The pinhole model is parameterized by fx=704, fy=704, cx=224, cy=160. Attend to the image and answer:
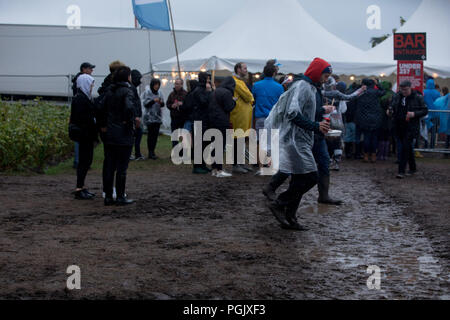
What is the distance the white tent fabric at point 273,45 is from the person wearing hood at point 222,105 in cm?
558

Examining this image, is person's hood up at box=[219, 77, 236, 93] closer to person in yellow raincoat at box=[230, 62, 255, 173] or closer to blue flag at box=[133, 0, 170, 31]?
person in yellow raincoat at box=[230, 62, 255, 173]

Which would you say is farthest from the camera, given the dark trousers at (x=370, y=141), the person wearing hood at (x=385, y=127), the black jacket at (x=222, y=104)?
the person wearing hood at (x=385, y=127)

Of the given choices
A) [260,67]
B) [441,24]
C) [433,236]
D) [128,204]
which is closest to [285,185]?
[128,204]

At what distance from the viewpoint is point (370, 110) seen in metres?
15.0

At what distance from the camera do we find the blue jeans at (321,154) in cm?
878

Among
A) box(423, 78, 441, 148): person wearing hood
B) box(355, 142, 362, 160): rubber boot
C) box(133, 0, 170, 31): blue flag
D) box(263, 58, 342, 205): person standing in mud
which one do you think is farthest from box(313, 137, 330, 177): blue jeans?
box(133, 0, 170, 31): blue flag

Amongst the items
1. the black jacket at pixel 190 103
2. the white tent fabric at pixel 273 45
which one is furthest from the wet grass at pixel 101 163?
the white tent fabric at pixel 273 45

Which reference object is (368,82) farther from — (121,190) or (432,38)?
(432,38)

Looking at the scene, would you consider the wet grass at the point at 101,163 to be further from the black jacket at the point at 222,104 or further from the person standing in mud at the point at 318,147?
the person standing in mud at the point at 318,147

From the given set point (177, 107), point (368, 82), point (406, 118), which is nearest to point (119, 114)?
point (177, 107)

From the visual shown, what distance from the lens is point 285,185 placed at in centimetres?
1145

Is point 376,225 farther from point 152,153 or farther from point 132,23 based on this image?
point 132,23

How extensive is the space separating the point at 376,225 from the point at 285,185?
3622 mm

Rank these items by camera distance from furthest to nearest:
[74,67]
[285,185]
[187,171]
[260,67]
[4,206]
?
[74,67] < [260,67] < [187,171] < [285,185] < [4,206]
